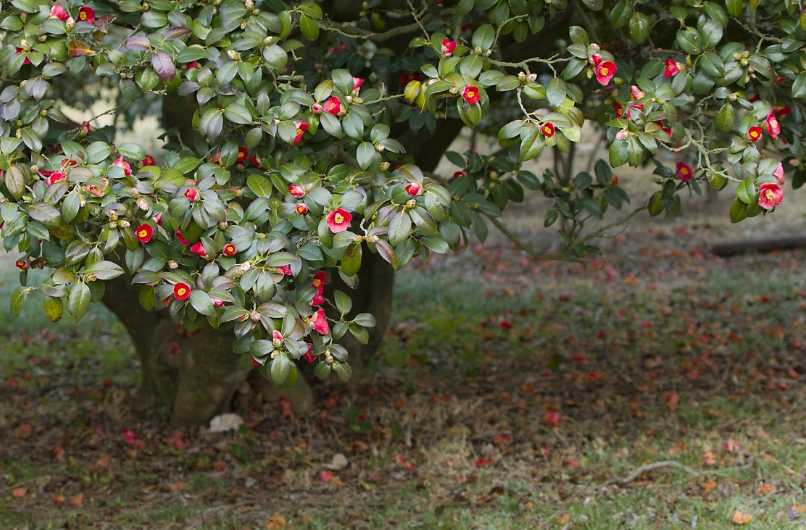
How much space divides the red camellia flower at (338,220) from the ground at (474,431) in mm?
1532

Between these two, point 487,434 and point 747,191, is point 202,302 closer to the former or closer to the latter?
point 747,191

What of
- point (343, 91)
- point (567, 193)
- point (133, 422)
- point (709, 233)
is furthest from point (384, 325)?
point (709, 233)

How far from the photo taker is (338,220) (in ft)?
5.71

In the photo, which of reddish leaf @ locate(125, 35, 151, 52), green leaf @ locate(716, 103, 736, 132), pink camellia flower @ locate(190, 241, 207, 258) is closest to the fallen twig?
green leaf @ locate(716, 103, 736, 132)

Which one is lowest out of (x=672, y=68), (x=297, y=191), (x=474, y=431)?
(x=474, y=431)

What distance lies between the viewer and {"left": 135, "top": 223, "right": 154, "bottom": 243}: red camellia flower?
1.81 m

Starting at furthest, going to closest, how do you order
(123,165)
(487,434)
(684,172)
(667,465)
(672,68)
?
(487,434), (667,465), (684,172), (672,68), (123,165)

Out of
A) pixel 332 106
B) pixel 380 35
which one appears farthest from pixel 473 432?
pixel 332 106

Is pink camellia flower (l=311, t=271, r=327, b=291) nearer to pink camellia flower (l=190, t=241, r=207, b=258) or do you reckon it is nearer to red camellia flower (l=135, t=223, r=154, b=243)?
pink camellia flower (l=190, t=241, r=207, b=258)

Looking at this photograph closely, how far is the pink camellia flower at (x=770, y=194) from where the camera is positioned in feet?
5.92

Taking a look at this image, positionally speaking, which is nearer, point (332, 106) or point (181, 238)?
point (181, 238)

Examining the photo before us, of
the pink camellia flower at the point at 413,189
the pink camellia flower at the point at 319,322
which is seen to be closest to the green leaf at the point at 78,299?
the pink camellia flower at the point at 319,322

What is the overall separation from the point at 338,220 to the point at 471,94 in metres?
0.43

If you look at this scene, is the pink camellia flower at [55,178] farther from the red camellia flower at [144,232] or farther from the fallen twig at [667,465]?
the fallen twig at [667,465]
